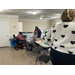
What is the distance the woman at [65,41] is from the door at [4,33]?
16.6 ft

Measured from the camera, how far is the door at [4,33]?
5.18 meters

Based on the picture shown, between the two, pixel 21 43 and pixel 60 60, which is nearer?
pixel 60 60

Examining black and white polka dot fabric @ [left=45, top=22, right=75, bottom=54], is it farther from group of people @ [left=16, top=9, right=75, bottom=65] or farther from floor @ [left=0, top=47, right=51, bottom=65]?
floor @ [left=0, top=47, right=51, bottom=65]

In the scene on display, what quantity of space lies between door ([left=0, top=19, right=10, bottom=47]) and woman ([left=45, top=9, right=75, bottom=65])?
16.6 feet

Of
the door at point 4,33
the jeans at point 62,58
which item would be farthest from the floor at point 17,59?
the door at point 4,33

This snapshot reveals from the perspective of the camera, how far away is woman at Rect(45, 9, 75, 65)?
0.90 metres

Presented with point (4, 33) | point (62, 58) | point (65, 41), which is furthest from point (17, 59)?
point (4, 33)

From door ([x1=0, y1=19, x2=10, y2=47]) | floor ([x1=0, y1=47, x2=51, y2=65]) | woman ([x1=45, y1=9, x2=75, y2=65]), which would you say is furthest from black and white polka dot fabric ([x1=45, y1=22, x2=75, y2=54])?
door ([x1=0, y1=19, x2=10, y2=47])

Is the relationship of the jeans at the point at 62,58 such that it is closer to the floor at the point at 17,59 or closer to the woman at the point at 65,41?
the woman at the point at 65,41

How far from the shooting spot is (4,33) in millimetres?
5266
